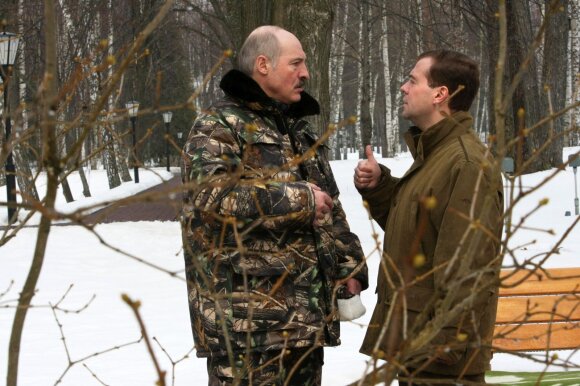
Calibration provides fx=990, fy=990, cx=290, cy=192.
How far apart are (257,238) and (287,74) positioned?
55 centimetres

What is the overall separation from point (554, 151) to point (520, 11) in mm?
3946

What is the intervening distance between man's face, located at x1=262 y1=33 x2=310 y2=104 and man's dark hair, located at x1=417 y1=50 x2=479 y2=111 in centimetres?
44

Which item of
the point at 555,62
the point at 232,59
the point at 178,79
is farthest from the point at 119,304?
the point at 178,79

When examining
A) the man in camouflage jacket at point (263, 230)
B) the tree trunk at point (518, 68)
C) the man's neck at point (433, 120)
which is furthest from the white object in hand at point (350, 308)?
the tree trunk at point (518, 68)

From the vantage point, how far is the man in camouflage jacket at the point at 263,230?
299cm

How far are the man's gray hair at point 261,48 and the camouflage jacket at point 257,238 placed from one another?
0.24 feet

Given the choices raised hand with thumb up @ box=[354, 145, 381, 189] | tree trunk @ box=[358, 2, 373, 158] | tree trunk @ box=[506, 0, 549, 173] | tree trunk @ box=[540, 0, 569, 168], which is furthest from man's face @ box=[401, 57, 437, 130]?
tree trunk @ box=[358, 2, 373, 158]

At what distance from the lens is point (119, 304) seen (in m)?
8.29

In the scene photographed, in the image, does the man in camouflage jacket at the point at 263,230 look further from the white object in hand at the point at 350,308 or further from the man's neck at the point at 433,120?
the man's neck at the point at 433,120

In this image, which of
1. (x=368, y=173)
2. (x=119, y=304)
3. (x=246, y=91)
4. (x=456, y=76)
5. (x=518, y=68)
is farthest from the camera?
(x=518, y=68)

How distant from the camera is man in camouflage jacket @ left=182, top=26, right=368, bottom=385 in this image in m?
2.99

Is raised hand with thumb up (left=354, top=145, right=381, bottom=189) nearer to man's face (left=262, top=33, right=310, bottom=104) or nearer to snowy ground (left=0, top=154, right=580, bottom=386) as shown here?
man's face (left=262, top=33, right=310, bottom=104)

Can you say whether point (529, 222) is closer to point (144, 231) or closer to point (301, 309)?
point (144, 231)

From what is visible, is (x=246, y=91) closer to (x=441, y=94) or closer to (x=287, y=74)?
(x=287, y=74)
